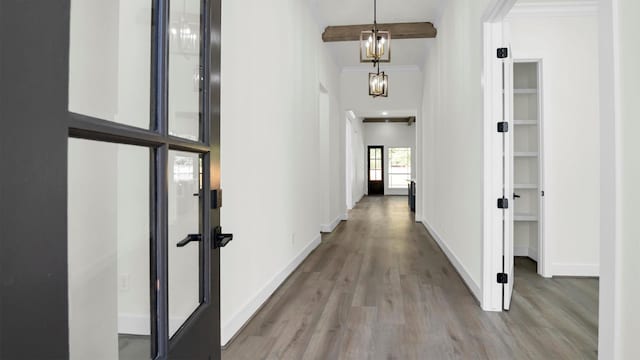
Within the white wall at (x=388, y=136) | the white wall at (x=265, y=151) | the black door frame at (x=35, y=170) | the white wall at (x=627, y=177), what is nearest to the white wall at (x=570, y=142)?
the white wall at (x=265, y=151)

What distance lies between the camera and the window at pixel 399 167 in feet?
54.9

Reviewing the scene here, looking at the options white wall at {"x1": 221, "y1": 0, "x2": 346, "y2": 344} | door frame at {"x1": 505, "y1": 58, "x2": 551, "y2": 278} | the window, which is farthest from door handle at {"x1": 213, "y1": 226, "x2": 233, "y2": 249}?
the window

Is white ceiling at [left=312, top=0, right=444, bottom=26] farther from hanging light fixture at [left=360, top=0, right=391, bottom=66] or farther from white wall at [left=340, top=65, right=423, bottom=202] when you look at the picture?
white wall at [left=340, top=65, right=423, bottom=202]

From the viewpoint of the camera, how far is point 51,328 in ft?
1.72

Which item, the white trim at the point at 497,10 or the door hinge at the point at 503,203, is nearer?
the white trim at the point at 497,10

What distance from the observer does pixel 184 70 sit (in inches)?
43.8

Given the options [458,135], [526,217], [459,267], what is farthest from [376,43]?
[526,217]

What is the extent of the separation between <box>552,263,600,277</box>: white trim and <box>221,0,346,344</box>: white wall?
2.88m

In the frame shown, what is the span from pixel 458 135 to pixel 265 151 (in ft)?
7.08

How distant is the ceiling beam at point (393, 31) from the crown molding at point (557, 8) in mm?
1815

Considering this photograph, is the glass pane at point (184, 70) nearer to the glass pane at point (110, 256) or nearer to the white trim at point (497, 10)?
the glass pane at point (110, 256)

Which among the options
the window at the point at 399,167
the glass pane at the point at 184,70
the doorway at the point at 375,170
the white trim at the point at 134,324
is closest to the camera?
the white trim at the point at 134,324

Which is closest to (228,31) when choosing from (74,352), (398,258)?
(74,352)

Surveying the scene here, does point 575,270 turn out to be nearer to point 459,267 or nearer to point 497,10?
point 459,267
